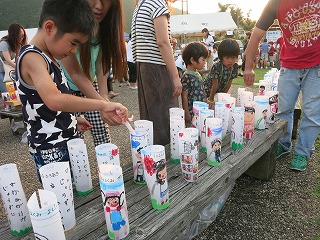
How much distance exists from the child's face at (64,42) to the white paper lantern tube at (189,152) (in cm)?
70

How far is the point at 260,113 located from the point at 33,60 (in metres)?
1.69

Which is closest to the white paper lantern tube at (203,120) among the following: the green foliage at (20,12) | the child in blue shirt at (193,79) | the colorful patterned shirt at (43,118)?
the colorful patterned shirt at (43,118)

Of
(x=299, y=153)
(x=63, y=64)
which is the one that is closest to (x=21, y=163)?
(x=63, y=64)

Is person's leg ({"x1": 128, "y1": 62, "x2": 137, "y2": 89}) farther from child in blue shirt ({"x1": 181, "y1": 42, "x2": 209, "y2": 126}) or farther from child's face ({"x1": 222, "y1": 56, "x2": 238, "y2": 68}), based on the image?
child in blue shirt ({"x1": 181, "y1": 42, "x2": 209, "y2": 126})

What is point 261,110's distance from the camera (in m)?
2.14

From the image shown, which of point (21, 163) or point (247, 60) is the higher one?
point (247, 60)

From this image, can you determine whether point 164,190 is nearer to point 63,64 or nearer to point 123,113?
point 123,113

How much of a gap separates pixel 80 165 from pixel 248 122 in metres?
1.24

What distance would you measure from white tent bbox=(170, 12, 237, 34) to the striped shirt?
61.2ft

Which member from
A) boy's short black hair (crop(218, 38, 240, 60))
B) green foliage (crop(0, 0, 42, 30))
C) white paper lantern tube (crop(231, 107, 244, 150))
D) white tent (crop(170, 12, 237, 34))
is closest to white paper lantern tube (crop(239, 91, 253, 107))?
white paper lantern tube (crop(231, 107, 244, 150))

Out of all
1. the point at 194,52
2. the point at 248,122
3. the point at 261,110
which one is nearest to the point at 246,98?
the point at 261,110

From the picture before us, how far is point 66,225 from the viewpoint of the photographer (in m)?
1.10

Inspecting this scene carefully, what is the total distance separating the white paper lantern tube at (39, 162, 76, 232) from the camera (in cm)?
104

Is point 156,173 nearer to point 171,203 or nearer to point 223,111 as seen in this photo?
point 171,203
